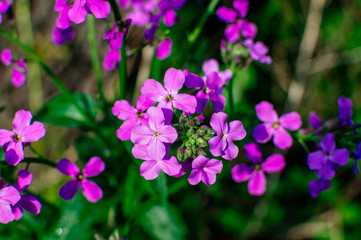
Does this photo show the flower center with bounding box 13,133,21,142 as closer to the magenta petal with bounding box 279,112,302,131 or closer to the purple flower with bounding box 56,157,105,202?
the purple flower with bounding box 56,157,105,202

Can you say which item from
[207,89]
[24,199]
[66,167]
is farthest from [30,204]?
[207,89]

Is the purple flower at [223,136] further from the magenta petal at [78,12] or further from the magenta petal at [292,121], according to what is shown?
the magenta petal at [78,12]

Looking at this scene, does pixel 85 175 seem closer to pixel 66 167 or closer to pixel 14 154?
pixel 66 167

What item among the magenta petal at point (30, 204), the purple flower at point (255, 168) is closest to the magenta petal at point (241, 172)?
the purple flower at point (255, 168)

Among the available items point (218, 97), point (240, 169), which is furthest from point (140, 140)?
point (240, 169)

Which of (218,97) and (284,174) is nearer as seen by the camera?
(218,97)

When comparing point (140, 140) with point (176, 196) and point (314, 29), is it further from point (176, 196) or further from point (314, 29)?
point (314, 29)

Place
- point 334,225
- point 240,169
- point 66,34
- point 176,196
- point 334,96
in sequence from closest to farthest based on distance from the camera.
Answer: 1. point 240,169
2. point 66,34
3. point 176,196
4. point 334,225
5. point 334,96
